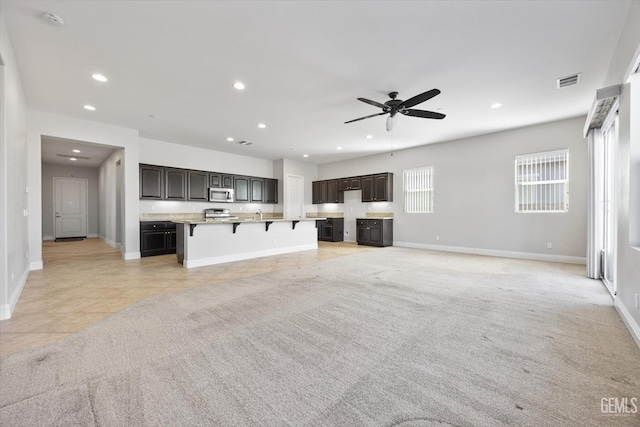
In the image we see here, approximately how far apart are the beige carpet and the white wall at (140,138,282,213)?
15.6 feet

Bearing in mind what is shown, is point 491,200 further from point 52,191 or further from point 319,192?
point 52,191

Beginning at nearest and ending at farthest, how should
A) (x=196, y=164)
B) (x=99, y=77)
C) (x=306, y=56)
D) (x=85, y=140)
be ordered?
(x=306, y=56) → (x=99, y=77) → (x=85, y=140) → (x=196, y=164)

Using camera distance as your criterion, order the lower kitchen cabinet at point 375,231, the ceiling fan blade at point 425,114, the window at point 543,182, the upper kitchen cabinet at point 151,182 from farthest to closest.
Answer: the lower kitchen cabinet at point 375,231, the upper kitchen cabinet at point 151,182, the window at point 543,182, the ceiling fan blade at point 425,114

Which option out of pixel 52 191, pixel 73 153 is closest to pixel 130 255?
pixel 73 153

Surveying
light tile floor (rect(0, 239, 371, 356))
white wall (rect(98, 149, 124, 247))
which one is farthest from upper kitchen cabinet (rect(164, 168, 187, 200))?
light tile floor (rect(0, 239, 371, 356))

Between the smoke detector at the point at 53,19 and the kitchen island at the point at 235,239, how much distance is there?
3255mm

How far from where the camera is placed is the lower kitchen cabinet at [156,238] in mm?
6398

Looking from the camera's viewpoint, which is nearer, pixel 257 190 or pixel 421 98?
pixel 421 98

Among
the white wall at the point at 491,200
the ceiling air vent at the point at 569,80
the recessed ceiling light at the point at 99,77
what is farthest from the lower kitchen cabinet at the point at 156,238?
the ceiling air vent at the point at 569,80

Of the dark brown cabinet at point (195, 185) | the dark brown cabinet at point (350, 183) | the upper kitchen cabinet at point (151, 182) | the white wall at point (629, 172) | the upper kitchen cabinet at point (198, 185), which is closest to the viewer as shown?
the white wall at point (629, 172)

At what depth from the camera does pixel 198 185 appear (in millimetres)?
7727

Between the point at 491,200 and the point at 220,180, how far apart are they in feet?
25.2

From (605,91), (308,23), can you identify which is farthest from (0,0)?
(605,91)

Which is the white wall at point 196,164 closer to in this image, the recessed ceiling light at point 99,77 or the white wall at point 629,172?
the recessed ceiling light at point 99,77
